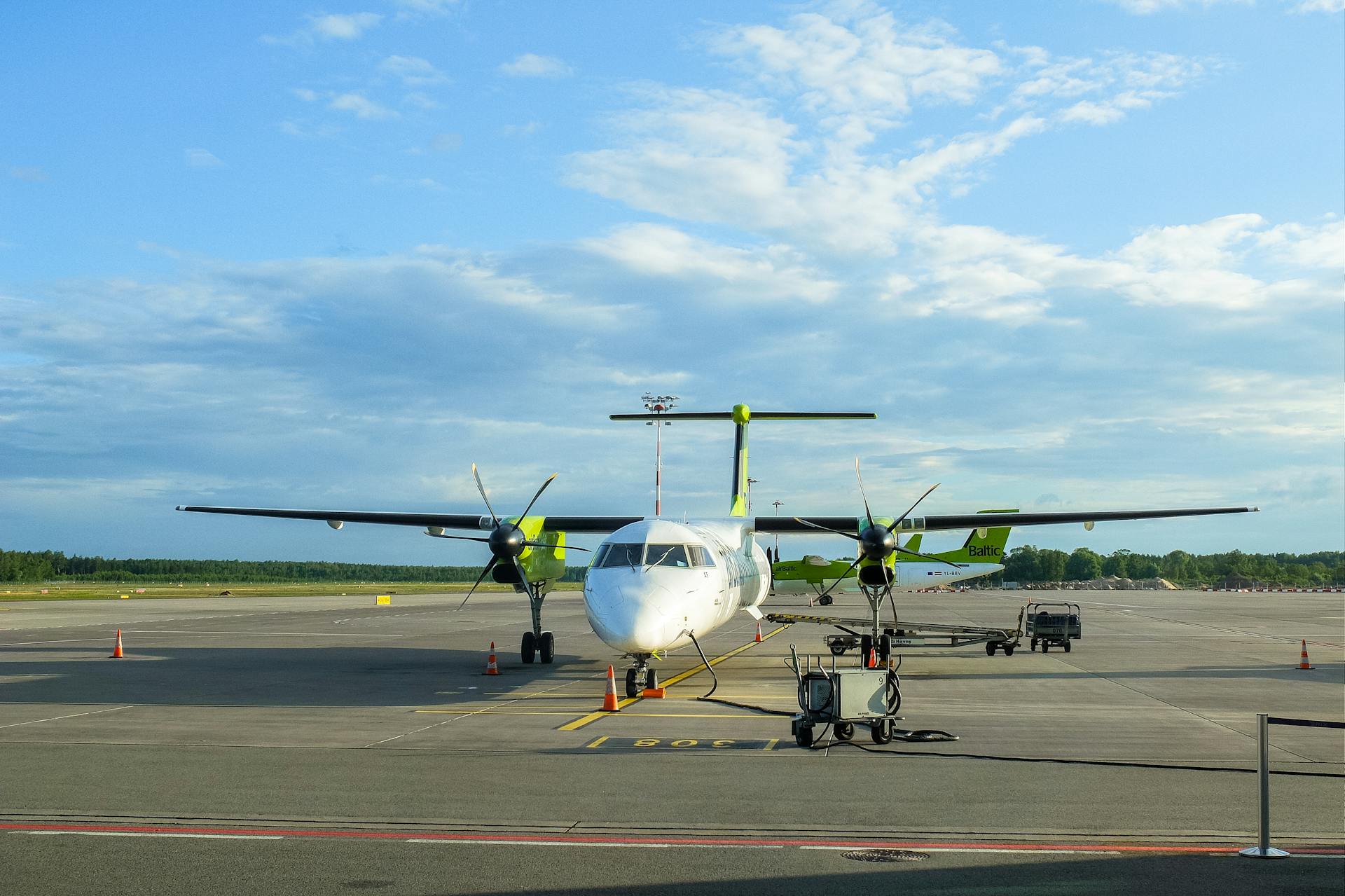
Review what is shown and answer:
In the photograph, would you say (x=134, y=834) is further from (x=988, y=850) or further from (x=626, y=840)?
(x=988, y=850)

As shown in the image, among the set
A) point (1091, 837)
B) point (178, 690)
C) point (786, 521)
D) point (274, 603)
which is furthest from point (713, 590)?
point (274, 603)

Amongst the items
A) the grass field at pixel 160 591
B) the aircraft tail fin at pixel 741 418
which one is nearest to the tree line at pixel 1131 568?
Answer: the grass field at pixel 160 591

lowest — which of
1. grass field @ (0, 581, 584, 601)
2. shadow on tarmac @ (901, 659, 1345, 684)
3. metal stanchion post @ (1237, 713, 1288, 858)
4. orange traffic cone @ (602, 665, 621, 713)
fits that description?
grass field @ (0, 581, 584, 601)

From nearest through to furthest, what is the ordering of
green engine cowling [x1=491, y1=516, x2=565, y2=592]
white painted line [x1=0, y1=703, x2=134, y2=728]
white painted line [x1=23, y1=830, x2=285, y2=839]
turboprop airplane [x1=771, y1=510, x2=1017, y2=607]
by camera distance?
white painted line [x1=23, y1=830, x2=285, y2=839] < white painted line [x1=0, y1=703, x2=134, y2=728] < green engine cowling [x1=491, y1=516, x2=565, y2=592] < turboprop airplane [x1=771, y1=510, x2=1017, y2=607]

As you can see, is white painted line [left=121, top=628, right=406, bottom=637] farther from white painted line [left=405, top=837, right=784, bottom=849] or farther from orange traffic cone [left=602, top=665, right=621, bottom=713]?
white painted line [left=405, top=837, right=784, bottom=849]

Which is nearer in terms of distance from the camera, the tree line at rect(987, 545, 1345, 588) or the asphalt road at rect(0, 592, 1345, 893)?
the asphalt road at rect(0, 592, 1345, 893)

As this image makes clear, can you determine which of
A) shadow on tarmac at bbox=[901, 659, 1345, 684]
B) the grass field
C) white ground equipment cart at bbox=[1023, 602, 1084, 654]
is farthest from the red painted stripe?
the grass field

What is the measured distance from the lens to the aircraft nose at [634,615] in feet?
52.0

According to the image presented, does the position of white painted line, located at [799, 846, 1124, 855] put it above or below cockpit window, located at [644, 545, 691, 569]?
below

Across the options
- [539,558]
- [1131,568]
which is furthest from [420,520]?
[1131,568]

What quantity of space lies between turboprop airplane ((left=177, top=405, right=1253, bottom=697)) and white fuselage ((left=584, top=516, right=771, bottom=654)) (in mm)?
20

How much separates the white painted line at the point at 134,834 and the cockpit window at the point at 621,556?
9.62 m

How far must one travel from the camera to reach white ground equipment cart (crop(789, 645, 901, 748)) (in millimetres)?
12352

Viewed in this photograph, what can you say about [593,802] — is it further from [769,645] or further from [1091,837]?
[769,645]
